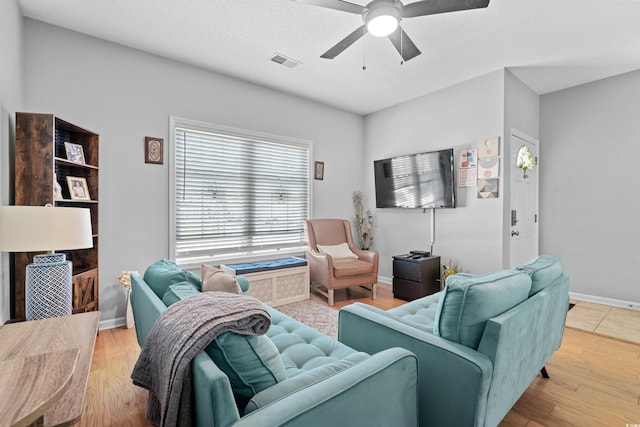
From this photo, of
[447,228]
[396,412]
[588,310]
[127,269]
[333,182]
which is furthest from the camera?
[333,182]

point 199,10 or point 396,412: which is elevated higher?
point 199,10

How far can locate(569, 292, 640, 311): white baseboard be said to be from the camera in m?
3.42

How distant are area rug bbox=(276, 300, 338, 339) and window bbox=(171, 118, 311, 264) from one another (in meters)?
0.87

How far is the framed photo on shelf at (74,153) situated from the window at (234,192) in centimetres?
82

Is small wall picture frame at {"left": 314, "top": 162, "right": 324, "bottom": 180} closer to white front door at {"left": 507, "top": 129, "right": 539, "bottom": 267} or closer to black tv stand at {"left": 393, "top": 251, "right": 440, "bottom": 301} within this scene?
black tv stand at {"left": 393, "top": 251, "right": 440, "bottom": 301}

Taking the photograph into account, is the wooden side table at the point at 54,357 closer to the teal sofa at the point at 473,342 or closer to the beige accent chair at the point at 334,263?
the teal sofa at the point at 473,342

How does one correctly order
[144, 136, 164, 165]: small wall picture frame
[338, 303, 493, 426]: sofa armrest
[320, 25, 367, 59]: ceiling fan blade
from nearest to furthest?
[338, 303, 493, 426]: sofa armrest → [320, 25, 367, 59]: ceiling fan blade → [144, 136, 164, 165]: small wall picture frame

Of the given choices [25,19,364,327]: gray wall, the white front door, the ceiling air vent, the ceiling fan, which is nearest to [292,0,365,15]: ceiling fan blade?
the ceiling fan

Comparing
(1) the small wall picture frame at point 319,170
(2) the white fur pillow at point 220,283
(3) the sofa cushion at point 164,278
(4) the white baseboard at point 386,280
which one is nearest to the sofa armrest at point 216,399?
(2) the white fur pillow at point 220,283

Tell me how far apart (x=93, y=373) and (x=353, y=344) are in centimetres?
191

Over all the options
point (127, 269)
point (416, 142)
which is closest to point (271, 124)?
point (416, 142)

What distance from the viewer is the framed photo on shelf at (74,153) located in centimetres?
243

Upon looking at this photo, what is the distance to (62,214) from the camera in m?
1.54

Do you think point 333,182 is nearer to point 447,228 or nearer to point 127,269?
point 447,228
